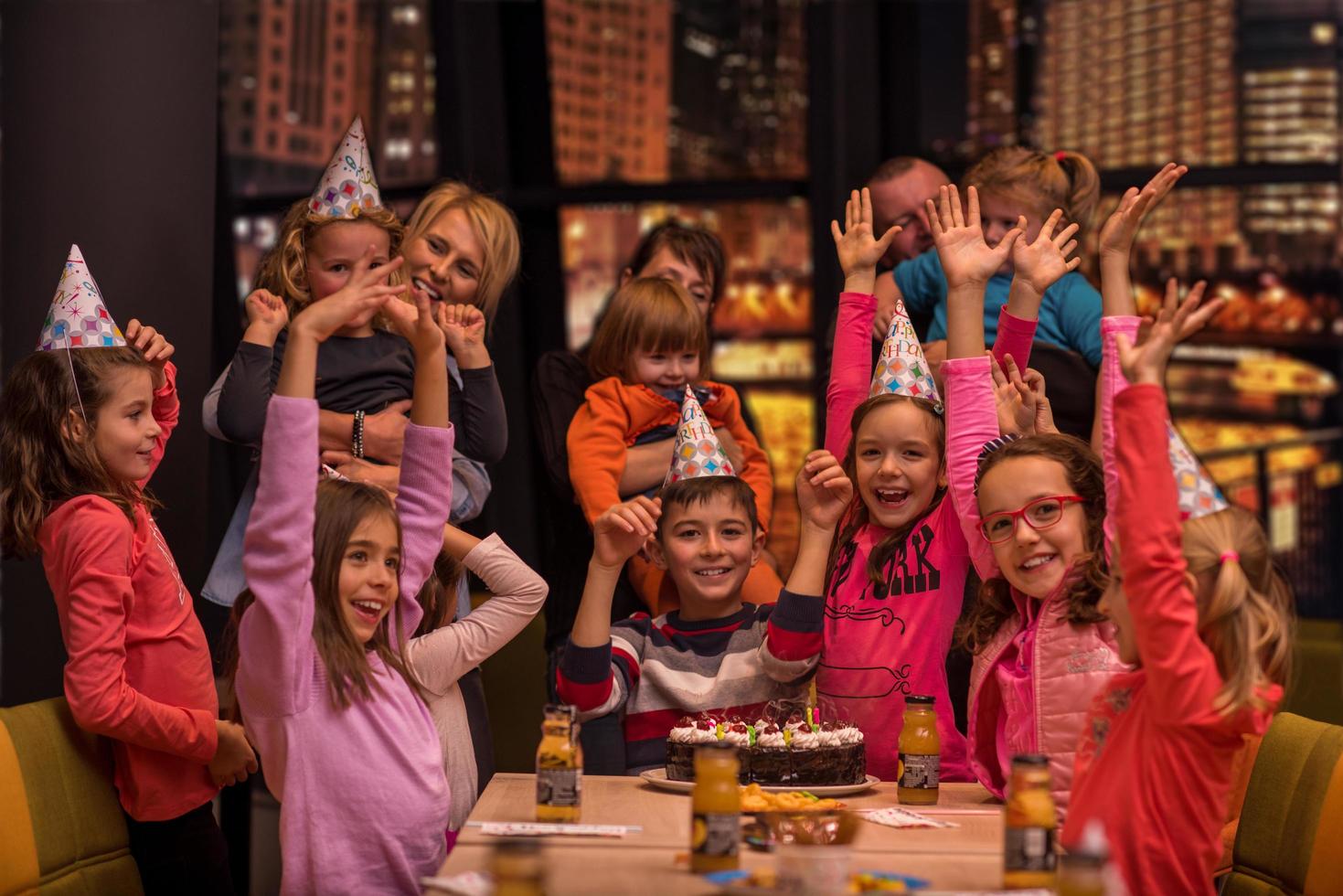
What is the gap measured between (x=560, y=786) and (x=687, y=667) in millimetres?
772

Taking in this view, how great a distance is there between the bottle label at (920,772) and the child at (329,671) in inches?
32.5

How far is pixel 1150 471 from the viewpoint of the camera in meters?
2.20

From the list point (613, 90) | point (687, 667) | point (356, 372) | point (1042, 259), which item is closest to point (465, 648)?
point (687, 667)

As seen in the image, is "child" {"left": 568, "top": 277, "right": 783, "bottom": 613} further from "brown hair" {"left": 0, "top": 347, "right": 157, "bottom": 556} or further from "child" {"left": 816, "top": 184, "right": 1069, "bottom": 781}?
"brown hair" {"left": 0, "top": 347, "right": 157, "bottom": 556}

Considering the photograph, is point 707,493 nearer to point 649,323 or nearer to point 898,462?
point 898,462

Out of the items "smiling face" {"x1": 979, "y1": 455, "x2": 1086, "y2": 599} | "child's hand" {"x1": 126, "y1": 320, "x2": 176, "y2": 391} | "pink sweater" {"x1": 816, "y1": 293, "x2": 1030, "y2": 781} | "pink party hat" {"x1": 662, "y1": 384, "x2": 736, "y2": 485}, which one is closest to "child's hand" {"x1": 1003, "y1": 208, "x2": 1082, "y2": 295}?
"pink sweater" {"x1": 816, "y1": 293, "x2": 1030, "y2": 781}

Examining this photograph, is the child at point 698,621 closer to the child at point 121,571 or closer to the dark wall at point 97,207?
the child at point 121,571

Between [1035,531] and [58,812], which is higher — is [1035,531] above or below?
above

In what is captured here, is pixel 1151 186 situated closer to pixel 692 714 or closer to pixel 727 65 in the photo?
pixel 692 714

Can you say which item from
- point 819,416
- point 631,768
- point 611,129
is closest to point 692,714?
point 631,768

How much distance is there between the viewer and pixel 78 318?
125 inches

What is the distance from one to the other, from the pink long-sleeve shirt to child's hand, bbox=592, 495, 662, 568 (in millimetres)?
915

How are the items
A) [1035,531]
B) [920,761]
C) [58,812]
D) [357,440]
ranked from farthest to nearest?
1. [357,440]
2. [58,812]
3. [1035,531]
4. [920,761]

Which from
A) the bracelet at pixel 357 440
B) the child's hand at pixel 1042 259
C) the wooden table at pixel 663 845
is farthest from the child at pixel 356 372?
the child's hand at pixel 1042 259
